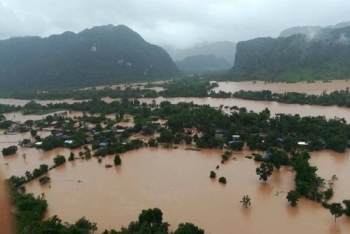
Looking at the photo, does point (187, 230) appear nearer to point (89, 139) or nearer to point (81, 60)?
point (89, 139)

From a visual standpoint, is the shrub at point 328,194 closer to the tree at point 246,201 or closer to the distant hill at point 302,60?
the tree at point 246,201

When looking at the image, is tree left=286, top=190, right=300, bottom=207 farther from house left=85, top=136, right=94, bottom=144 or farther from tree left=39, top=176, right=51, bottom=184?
house left=85, top=136, right=94, bottom=144

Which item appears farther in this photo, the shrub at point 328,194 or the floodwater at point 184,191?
the shrub at point 328,194

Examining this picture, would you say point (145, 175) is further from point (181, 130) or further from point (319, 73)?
point (319, 73)

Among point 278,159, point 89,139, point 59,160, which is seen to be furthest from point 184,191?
point 89,139

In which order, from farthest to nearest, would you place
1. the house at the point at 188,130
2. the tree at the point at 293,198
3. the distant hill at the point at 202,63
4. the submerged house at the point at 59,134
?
1. the distant hill at the point at 202,63
2. the submerged house at the point at 59,134
3. the house at the point at 188,130
4. the tree at the point at 293,198

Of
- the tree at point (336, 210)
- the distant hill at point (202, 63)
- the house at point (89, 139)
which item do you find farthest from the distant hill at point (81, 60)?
the tree at point (336, 210)

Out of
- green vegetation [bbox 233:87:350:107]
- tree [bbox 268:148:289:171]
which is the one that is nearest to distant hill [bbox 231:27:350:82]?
green vegetation [bbox 233:87:350:107]
